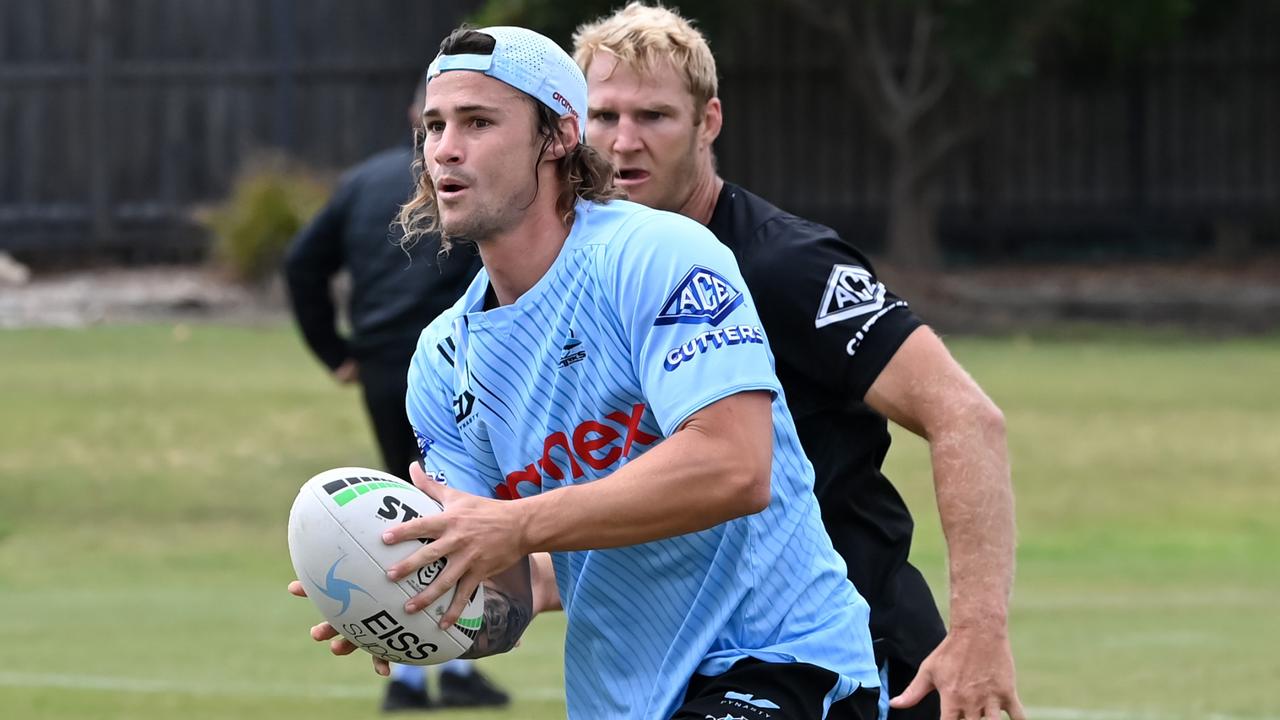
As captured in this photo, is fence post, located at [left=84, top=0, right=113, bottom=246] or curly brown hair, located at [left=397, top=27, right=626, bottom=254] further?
A: fence post, located at [left=84, top=0, right=113, bottom=246]

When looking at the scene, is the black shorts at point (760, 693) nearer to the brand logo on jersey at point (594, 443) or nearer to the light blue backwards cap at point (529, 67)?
the brand logo on jersey at point (594, 443)

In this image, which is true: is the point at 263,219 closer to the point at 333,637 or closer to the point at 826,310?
the point at 826,310

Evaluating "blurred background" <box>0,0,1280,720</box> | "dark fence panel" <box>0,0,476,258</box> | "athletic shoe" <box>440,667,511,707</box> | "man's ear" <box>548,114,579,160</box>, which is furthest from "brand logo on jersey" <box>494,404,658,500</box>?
"dark fence panel" <box>0,0,476,258</box>

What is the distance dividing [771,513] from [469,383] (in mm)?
699

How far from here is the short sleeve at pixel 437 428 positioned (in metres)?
4.62

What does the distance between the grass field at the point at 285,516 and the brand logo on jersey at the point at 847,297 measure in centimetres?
397

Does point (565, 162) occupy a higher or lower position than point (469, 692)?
higher

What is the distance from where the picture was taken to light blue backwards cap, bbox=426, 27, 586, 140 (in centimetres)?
435

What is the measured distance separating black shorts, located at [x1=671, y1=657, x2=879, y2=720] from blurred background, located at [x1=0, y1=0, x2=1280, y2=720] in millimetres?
8819

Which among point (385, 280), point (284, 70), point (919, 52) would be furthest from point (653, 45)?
point (284, 70)

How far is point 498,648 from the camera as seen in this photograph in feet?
14.9

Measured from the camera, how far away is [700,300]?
4121mm

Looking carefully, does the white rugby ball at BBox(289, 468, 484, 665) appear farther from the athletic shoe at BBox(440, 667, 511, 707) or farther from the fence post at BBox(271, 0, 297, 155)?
the fence post at BBox(271, 0, 297, 155)

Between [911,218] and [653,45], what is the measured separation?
22.4 meters
